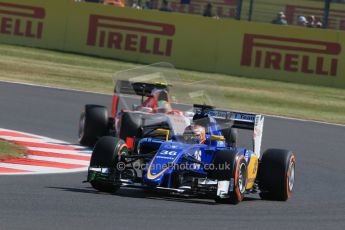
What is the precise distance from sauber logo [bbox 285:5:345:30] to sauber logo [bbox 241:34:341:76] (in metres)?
A: 1.29

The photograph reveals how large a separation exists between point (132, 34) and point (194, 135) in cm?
1604

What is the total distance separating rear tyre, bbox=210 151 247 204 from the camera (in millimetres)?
10906

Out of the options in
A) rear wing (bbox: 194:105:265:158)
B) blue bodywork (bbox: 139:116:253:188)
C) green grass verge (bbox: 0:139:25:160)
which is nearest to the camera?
blue bodywork (bbox: 139:116:253:188)

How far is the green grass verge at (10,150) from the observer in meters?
13.2

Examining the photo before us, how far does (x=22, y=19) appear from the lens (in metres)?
28.3

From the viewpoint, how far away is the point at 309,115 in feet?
74.0

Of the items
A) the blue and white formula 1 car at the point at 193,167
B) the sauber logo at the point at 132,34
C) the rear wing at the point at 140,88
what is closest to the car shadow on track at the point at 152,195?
the blue and white formula 1 car at the point at 193,167

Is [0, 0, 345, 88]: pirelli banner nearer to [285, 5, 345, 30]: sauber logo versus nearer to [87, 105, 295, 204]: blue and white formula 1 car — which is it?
[285, 5, 345, 30]: sauber logo

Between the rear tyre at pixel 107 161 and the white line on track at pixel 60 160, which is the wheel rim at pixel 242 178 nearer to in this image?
the rear tyre at pixel 107 161

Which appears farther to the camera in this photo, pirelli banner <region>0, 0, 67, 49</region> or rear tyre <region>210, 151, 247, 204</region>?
pirelli banner <region>0, 0, 67, 49</region>

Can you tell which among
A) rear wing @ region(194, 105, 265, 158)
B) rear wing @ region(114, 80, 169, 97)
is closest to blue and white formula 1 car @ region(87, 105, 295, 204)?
rear wing @ region(194, 105, 265, 158)

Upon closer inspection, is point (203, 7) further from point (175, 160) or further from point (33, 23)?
point (175, 160)

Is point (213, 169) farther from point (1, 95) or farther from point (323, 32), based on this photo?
point (323, 32)

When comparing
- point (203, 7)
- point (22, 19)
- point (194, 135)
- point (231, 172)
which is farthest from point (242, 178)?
point (203, 7)
